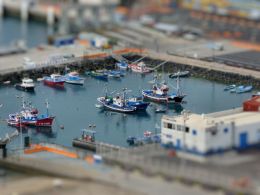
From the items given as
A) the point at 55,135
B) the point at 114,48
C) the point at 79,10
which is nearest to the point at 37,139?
the point at 55,135

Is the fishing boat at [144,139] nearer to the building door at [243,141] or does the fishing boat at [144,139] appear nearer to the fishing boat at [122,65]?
the building door at [243,141]

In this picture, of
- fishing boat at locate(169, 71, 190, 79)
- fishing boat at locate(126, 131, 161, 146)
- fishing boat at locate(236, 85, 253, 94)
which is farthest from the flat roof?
fishing boat at locate(169, 71, 190, 79)

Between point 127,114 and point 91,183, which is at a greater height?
point 91,183

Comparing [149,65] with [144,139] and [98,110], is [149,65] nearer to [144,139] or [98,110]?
[98,110]

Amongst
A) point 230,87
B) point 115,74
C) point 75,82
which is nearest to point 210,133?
point 230,87

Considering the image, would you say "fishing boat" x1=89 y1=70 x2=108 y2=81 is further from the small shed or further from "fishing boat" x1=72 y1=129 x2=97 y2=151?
the small shed
